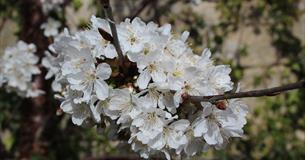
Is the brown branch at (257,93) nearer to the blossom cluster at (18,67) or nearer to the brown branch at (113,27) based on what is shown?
the brown branch at (113,27)

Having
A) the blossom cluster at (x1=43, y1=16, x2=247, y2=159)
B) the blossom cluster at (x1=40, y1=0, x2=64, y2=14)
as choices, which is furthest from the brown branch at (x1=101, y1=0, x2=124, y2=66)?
the blossom cluster at (x1=40, y1=0, x2=64, y2=14)

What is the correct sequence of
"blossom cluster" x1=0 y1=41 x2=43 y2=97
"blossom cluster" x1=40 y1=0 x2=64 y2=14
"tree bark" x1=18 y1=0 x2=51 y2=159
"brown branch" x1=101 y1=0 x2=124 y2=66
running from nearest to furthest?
"brown branch" x1=101 y1=0 x2=124 y2=66, "blossom cluster" x1=0 y1=41 x2=43 y2=97, "blossom cluster" x1=40 y1=0 x2=64 y2=14, "tree bark" x1=18 y1=0 x2=51 y2=159

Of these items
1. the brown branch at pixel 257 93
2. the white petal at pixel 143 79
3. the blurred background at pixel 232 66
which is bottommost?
the blurred background at pixel 232 66

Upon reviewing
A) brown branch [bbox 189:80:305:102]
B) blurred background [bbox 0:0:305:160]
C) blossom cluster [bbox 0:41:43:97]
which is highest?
blossom cluster [bbox 0:41:43:97]

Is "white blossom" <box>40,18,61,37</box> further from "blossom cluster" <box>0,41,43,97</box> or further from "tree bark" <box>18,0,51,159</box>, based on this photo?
"blossom cluster" <box>0,41,43,97</box>

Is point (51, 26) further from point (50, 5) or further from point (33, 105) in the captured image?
point (33, 105)

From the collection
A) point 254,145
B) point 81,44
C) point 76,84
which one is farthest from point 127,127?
point 254,145

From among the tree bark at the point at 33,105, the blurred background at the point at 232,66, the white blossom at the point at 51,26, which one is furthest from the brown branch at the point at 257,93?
the tree bark at the point at 33,105
